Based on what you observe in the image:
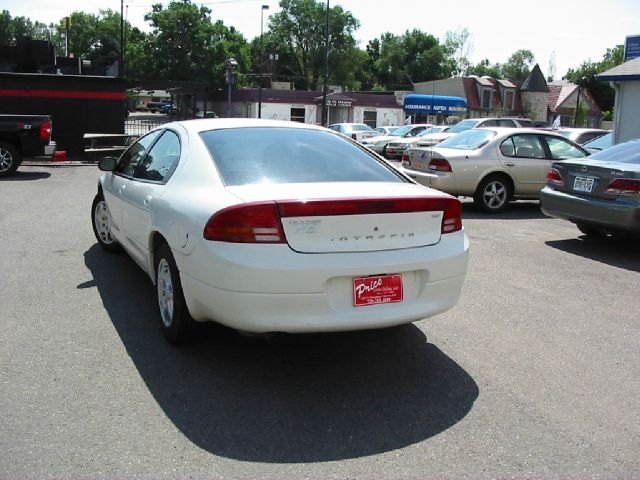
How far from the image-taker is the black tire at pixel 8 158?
13.8 meters

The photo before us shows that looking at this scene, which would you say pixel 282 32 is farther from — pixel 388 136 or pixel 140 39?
pixel 388 136

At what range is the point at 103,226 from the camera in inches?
276

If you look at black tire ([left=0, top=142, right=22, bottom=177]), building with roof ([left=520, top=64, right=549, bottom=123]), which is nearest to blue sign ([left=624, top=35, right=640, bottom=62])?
black tire ([left=0, top=142, right=22, bottom=177])

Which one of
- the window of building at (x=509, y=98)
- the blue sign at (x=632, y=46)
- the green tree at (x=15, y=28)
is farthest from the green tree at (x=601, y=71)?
the green tree at (x=15, y=28)

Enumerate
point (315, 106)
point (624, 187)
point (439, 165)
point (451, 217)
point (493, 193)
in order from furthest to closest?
point (315, 106) < point (493, 193) < point (439, 165) < point (624, 187) < point (451, 217)

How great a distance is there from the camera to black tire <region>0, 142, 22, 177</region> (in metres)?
13.8

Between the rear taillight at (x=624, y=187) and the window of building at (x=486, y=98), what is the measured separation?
2301 inches

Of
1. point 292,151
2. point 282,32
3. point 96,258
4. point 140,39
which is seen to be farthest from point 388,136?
point 282,32

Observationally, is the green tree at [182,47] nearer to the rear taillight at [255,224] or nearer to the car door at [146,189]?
the car door at [146,189]

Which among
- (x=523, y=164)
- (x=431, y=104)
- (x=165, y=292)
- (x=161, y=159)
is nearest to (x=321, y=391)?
(x=165, y=292)

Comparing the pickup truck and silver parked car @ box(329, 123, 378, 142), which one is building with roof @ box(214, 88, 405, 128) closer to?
silver parked car @ box(329, 123, 378, 142)

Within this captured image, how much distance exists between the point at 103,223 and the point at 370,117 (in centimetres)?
5423

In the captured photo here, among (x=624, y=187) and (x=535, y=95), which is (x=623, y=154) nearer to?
(x=624, y=187)

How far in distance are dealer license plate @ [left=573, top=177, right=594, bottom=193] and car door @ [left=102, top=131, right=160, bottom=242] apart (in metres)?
5.40
